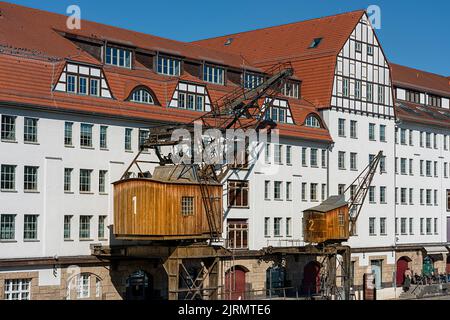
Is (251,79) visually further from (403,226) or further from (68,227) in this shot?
(68,227)

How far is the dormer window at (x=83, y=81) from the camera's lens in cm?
5106

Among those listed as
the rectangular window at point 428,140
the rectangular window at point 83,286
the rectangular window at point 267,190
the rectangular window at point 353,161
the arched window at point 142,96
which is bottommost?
the rectangular window at point 83,286

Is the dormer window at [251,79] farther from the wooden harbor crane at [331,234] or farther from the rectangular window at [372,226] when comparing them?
the rectangular window at [372,226]

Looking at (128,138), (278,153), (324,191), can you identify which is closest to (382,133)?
(324,191)

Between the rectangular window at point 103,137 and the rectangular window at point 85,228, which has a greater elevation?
the rectangular window at point 103,137

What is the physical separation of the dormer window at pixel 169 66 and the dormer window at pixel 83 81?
8.65 m

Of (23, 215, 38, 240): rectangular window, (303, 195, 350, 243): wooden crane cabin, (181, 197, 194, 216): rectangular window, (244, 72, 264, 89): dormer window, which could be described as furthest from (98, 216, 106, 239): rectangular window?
(244, 72, 264, 89): dormer window

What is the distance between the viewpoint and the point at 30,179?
48875mm

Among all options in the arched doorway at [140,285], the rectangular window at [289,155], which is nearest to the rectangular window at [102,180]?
the arched doorway at [140,285]

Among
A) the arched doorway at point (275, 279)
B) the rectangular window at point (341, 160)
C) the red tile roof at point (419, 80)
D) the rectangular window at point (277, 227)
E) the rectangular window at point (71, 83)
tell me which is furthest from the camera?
the red tile roof at point (419, 80)

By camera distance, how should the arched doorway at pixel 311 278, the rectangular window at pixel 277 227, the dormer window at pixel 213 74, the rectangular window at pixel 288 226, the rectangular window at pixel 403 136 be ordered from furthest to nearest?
1. the rectangular window at pixel 403 136
2. the arched doorway at pixel 311 278
3. the rectangular window at pixel 288 226
4. the rectangular window at pixel 277 227
5. the dormer window at pixel 213 74

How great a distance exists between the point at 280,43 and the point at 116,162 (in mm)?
31645

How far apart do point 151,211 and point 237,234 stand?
1447 centimetres

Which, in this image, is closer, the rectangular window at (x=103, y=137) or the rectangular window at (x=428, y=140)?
the rectangular window at (x=103, y=137)
